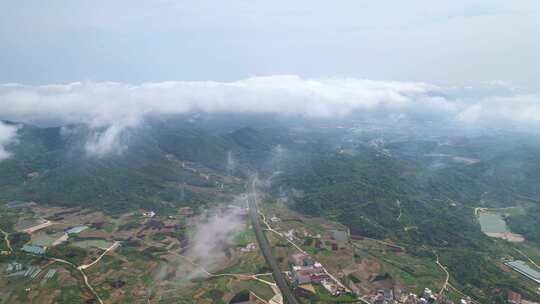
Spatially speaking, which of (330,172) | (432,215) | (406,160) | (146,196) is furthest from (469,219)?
(146,196)

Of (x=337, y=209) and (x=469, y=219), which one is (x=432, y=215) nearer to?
(x=469, y=219)

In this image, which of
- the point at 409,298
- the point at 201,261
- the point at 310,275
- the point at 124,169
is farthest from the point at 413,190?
the point at 124,169

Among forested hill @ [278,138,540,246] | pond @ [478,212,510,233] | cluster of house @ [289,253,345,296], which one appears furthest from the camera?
pond @ [478,212,510,233]

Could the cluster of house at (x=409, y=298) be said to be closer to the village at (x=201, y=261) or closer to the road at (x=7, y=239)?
the village at (x=201, y=261)

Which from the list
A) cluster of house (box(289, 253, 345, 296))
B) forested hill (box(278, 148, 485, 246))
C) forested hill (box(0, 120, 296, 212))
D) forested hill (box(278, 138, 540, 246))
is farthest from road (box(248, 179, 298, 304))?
forested hill (box(0, 120, 296, 212))

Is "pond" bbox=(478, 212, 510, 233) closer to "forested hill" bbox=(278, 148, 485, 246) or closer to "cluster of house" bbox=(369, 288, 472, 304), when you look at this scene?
"forested hill" bbox=(278, 148, 485, 246)

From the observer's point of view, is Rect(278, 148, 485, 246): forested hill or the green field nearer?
the green field

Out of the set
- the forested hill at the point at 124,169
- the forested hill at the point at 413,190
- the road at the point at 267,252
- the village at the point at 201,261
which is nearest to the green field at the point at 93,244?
the village at the point at 201,261
